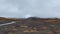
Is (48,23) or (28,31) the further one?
(48,23)

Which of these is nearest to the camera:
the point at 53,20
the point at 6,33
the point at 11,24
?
the point at 6,33

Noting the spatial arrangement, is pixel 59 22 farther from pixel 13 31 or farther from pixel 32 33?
pixel 13 31

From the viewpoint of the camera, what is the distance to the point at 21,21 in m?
6.81

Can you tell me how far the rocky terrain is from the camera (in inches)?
237

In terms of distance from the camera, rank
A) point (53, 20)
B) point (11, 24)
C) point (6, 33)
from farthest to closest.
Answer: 1. point (53, 20)
2. point (11, 24)
3. point (6, 33)

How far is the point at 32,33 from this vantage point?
19.4 ft

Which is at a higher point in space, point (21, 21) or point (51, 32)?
point (21, 21)

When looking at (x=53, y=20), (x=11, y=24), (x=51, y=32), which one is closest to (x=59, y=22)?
(x=53, y=20)

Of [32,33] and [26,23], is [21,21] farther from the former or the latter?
[32,33]

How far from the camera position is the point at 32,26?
6.50 metres

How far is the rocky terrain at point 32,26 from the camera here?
601cm

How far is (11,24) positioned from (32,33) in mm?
1163

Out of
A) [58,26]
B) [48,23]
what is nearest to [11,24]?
[48,23]

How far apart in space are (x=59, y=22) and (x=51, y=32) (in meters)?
1.05
